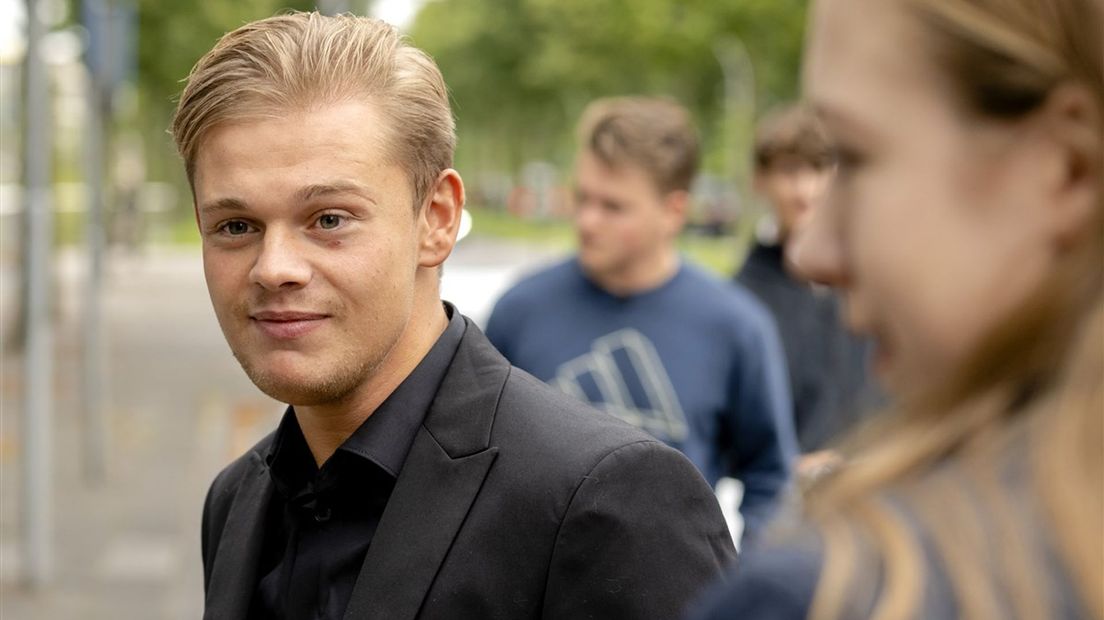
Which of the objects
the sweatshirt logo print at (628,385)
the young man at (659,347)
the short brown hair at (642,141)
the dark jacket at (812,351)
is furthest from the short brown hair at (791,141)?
the sweatshirt logo print at (628,385)

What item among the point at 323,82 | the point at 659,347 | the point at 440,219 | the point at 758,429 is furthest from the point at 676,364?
the point at 323,82

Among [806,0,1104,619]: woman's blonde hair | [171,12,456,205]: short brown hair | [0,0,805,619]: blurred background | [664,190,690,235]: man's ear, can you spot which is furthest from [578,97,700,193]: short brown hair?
[806,0,1104,619]: woman's blonde hair

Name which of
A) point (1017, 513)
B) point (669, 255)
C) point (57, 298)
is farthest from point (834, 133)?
point (57, 298)

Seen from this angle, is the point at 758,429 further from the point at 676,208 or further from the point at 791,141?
the point at 791,141

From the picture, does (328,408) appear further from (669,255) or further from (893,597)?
(669,255)

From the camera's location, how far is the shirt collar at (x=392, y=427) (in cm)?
248

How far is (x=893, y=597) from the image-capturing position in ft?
3.40

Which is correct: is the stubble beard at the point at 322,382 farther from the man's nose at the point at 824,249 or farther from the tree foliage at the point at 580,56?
the tree foliage at the point at 580,56

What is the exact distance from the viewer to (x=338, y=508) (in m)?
2.49

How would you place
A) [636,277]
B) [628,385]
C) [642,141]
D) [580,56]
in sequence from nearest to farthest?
[628,385]
[636,277]
[642,141]
[580,56]

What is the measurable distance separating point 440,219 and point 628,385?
2.31 m

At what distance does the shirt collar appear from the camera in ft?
8.14

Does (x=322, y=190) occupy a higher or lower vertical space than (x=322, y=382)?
higher

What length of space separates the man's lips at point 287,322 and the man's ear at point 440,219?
0.22 metres
